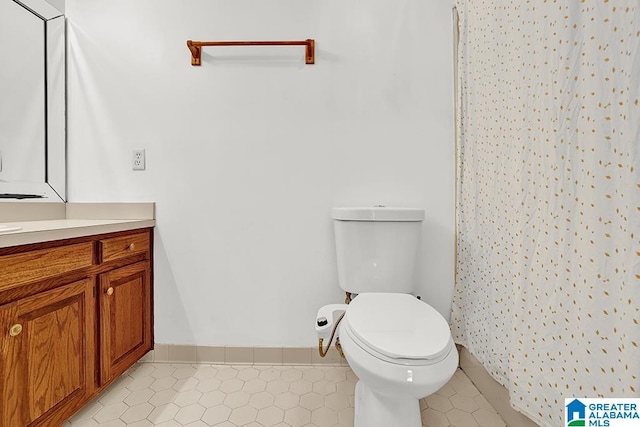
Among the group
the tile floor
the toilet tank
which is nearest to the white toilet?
the toilet tank

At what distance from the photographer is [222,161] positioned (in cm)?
161

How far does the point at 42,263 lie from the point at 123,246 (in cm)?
39

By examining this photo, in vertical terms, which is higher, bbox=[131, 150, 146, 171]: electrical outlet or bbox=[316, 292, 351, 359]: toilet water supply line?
bbox=[131, 150, 146, 171]: electrical outlet

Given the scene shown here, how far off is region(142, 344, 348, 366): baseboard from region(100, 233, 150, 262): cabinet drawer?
0.52 m

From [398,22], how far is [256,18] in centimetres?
69

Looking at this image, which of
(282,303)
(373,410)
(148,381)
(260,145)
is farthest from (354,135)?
(148,381)

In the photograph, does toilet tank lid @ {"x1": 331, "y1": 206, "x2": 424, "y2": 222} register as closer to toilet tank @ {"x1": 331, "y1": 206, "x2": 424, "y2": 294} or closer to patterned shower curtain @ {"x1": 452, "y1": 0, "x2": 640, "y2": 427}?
toilet tank @ {"x1": 331, "y1": 206, "x2": 424, "y2": 294}

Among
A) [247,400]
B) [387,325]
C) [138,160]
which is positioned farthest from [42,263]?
[387,325]

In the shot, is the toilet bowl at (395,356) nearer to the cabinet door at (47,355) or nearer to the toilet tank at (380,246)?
the toilet tank at (380,246)

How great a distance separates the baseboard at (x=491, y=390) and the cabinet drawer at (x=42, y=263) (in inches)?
63.8

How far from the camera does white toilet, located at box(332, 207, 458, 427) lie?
84cm

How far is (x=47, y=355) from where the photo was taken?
40.4 inches

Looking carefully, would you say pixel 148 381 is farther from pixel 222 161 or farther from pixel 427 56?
pixel 427 56

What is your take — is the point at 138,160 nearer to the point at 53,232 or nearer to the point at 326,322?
the point at 53,232
